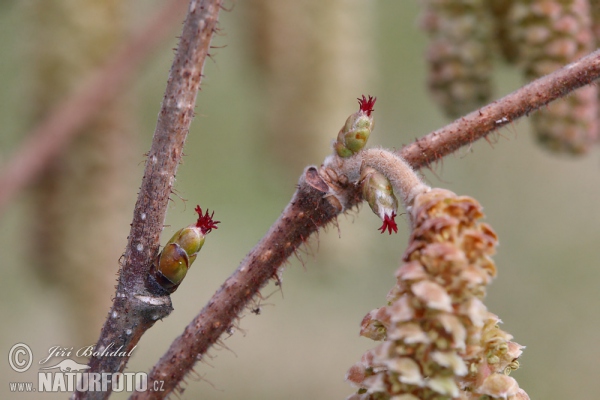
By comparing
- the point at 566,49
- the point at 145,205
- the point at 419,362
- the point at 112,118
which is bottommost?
the point at 419,362

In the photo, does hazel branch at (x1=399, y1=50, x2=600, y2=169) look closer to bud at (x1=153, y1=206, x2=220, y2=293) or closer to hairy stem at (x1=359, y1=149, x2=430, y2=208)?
hairy stem at (x1=359, y1=149, x2=430, y2=208)

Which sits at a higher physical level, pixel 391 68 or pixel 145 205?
pixel 391 68

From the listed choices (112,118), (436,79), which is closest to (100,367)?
(436,79)

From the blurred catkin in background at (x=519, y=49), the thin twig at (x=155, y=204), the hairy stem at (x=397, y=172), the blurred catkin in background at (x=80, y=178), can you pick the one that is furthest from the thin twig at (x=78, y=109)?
the hairy stem at (x=397, y=172)

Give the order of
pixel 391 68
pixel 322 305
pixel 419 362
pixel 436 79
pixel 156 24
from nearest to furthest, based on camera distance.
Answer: pixel 419 362 < pixel 436 79 < pixel 156 24 < pixel 322 305 < pixel 391 68

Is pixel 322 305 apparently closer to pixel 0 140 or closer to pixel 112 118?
pixel 0 140

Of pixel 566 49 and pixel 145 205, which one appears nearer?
pixel 145 205

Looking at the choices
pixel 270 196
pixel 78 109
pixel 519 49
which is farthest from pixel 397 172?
pixel 270 196

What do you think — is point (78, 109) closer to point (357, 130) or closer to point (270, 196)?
point (357, 130)
